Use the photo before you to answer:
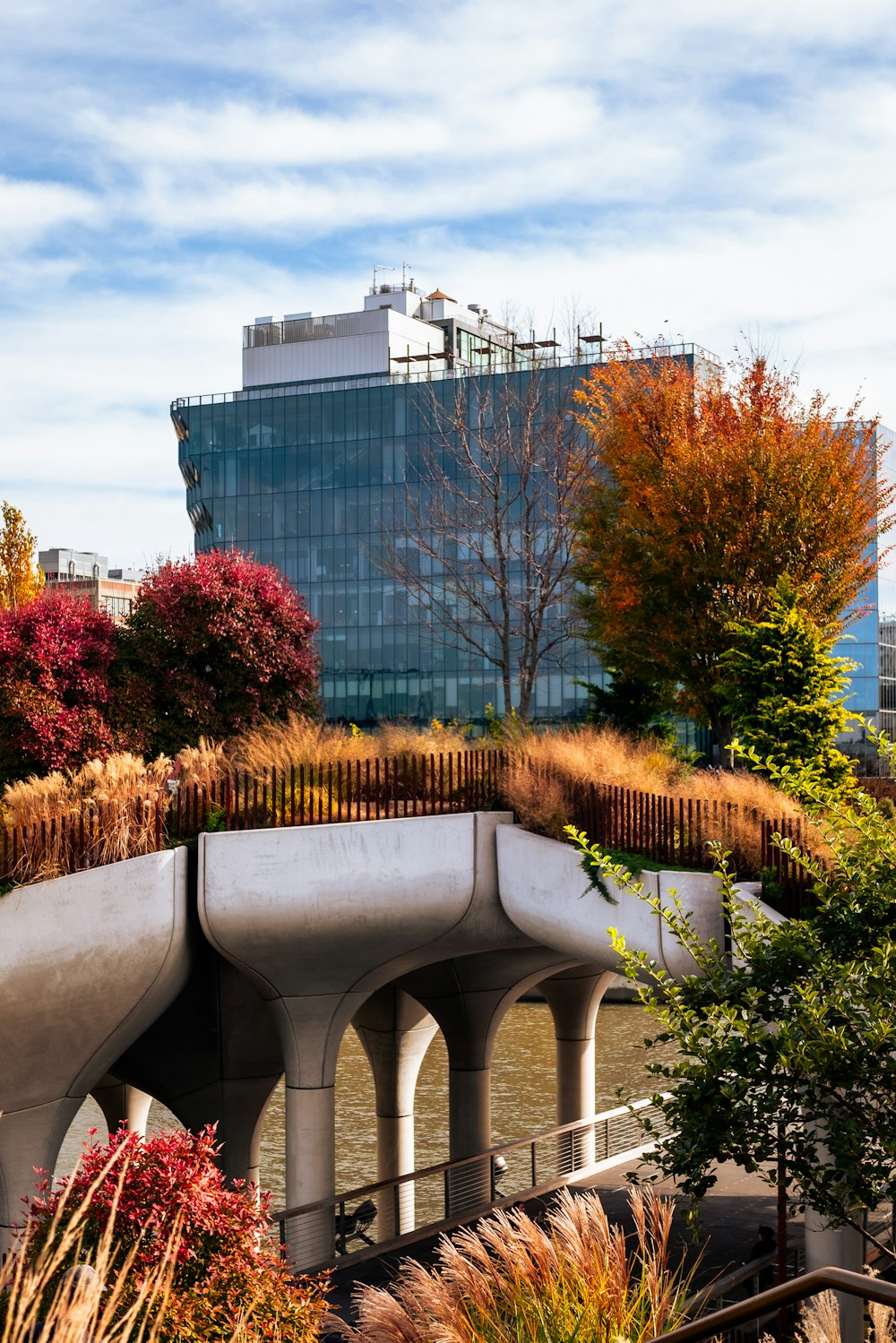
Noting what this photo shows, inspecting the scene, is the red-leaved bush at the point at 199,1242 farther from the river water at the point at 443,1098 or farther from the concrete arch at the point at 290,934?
the river water at the point at 443,1098

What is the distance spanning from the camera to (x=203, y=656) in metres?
23.6

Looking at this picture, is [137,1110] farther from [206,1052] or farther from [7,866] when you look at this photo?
[7,866]

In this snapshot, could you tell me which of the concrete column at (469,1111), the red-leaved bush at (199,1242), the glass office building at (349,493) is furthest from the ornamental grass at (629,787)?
the glass office building at (349,493)

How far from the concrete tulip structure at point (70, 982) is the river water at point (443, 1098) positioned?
47.2ft

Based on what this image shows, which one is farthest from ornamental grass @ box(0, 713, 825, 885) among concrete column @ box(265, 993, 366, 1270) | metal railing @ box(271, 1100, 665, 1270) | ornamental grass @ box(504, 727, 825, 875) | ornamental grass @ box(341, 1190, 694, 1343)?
ornamental grass @ box(341, 1190, 694, 1343)

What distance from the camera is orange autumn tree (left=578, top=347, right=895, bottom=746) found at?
23.4 m

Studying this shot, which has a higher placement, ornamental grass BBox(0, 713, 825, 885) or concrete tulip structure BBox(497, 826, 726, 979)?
ornamental grass BBox(0, 713, 825, 885)

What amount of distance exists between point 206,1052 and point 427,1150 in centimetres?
1365

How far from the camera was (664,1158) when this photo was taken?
31.7 feet

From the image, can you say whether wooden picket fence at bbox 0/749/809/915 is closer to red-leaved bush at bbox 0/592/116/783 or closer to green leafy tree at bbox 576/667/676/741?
red-leaved bush at bbox 0/592/116/783

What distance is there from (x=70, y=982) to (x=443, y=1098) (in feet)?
90.3

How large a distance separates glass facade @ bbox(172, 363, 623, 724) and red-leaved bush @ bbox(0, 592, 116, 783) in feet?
161

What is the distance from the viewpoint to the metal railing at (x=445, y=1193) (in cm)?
1897

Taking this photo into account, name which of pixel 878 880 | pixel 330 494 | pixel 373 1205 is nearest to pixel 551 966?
pixel 373 1205
